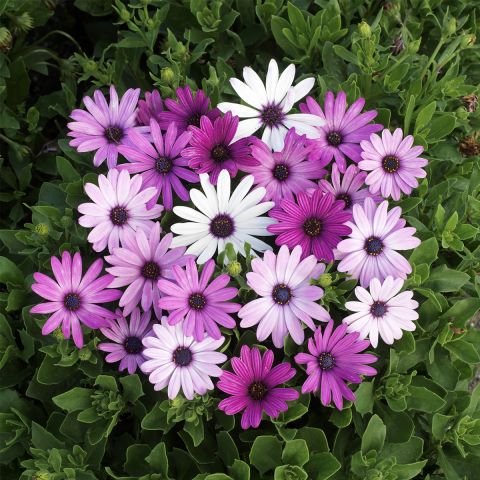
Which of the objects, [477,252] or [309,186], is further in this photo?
[477,252]

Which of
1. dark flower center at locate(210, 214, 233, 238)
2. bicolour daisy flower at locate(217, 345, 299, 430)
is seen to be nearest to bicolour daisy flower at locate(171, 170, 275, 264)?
dark flower center at locate(210, 214, 233, 238)

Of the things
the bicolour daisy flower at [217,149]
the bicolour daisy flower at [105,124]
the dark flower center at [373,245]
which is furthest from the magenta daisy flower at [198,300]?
the bicolour daisy flower at [105,124]

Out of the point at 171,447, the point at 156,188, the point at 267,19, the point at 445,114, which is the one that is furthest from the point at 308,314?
the point at 267,19

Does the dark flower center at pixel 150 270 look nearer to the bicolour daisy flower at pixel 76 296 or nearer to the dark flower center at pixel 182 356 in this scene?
the bicolour daisy flower at pixel 76 296

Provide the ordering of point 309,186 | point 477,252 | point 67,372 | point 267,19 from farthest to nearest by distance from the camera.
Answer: point 267,19, point 477,252, point 67,372, point 309,186

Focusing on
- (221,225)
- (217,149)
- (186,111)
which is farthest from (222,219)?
(186,111)

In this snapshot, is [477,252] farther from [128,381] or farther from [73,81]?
[73,81]
